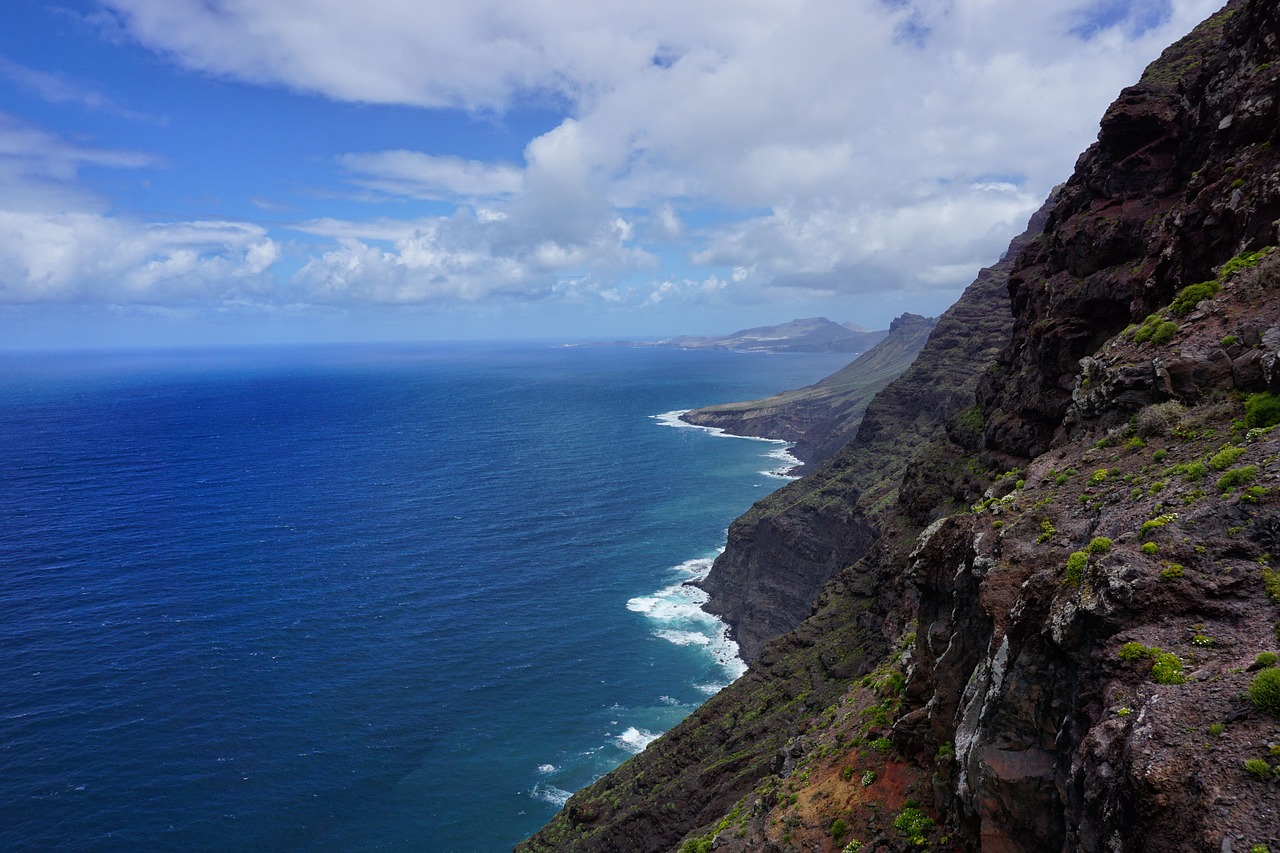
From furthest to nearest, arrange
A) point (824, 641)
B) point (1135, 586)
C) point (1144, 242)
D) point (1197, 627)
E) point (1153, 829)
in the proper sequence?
point (824, 641), point (1144, 242), point (1135, 586), point (1197, 627), point (1153, 829)

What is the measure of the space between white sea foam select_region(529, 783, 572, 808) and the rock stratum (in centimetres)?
1231

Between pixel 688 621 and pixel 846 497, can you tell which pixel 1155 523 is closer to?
pixel 846 497

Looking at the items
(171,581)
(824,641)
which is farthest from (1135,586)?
(171,581)

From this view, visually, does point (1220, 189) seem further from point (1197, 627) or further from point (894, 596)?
point (894, 596)

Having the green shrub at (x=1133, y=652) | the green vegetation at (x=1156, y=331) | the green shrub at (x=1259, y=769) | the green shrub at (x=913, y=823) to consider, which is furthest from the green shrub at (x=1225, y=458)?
the green shrub at (x=913, y=823)

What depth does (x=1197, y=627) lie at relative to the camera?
681 inches

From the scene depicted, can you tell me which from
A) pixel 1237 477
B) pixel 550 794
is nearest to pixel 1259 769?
pixel 1237 477

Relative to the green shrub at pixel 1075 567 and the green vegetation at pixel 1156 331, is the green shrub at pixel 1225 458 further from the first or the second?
the green vegetation at pixel 1156 331

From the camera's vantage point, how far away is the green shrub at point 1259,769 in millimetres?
13477

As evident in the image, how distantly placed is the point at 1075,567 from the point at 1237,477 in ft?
16.1

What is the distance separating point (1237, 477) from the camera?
2002 centimetres

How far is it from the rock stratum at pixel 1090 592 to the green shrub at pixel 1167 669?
66mm

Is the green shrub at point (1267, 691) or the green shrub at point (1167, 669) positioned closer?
the green shrub at point (1267, 691)

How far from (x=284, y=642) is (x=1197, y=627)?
10670 cm
